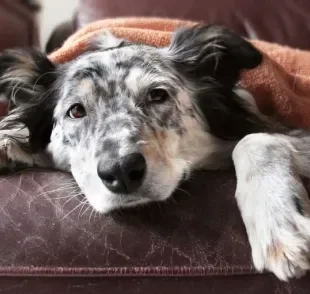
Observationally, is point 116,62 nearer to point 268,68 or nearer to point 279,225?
point 268,68

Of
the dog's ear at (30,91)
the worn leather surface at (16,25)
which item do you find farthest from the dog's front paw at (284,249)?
the worn leather surface at (16,25)

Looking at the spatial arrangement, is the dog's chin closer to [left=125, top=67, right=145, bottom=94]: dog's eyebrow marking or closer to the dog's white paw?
the dog's white paw

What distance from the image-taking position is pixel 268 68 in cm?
162

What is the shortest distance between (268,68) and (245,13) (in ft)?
2.64

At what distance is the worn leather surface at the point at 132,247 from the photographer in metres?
0.97

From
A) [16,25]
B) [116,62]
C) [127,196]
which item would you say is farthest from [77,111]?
[16,25]

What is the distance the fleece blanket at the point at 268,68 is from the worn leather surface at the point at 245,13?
0.38 m

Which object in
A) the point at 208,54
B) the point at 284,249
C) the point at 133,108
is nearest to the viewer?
the point at 284,249

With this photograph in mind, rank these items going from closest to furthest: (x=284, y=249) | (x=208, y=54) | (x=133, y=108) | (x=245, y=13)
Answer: (x=284, y=249)
(x=133, y=108)
(x=208, y=54)
(x=245, y=13)

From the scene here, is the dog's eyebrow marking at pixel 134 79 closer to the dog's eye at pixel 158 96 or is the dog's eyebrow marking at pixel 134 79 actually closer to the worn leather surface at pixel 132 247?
the dog's eye at pixel 158 96

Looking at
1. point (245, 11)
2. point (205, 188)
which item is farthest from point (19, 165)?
point (245, 11)

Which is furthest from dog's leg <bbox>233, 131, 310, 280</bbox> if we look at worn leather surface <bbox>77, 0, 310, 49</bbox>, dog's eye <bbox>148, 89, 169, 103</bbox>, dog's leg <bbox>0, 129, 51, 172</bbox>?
worn leather surface <bbox>77, 0, 310, 49</bbox>

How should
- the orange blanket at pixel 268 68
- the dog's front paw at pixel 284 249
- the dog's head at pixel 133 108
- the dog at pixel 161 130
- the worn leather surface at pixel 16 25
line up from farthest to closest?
the worn leather surface at pixel 16 25
the orange blanket at pixel 268 68
the dog's head at pixel 133 108
the dog at pixel 161 130
the dog's front paw at pixel 284 249

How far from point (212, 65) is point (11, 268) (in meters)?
0.94
